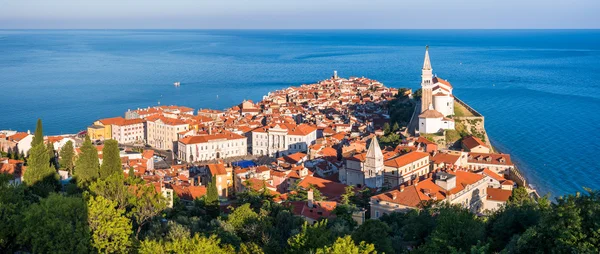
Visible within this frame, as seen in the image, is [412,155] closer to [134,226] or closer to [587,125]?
[134,226]

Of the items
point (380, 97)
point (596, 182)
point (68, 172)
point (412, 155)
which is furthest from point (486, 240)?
point (380, 97)

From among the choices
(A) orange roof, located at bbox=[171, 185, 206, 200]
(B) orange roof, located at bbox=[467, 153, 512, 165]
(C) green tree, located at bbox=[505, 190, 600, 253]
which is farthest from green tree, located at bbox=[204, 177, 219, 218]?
(B) orange roof, located at bbox=[467, 153, 512, 165]

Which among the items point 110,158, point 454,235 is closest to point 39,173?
point 110,158

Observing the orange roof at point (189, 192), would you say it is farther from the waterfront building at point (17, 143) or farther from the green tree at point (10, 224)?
the waterfront building at point (17, 143)

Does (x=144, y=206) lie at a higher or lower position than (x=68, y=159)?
higher

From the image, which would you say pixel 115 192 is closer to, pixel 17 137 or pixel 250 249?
pixel 250 249

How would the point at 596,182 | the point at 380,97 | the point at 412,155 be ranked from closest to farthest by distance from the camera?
1. the point at 412,155
2. the point at 596,182
3. the point at 380,97

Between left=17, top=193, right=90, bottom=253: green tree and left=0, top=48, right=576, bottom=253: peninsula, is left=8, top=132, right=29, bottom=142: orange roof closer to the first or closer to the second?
left=0, top=48, right=576, bottom=253: peninsula
